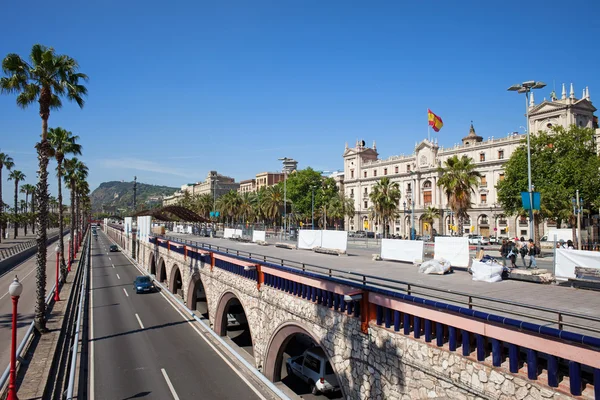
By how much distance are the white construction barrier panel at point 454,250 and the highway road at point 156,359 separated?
985 centimetres

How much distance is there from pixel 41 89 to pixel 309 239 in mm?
19135

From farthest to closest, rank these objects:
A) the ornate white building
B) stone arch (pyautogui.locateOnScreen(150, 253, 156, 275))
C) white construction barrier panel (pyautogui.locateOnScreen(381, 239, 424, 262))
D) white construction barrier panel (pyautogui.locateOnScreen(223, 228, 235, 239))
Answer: the ornate white building
stone arch (pyautogui.locateOnScreen(150, 253, 156, 275))
white construction barrier panel (pyautogui.locateOnScreen(223, 228, 235, 239))
white construction barrier panel (pyautogui.locateOnScreen(381, 239, 424, 262))

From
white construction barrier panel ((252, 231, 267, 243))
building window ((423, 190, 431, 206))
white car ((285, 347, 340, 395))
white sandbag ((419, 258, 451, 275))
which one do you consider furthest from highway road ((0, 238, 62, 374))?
building window ((423, 190, 431, 206))

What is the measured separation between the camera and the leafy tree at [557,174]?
41.5 meters

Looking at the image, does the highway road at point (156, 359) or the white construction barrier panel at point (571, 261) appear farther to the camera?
the highway road at point (156, 359)

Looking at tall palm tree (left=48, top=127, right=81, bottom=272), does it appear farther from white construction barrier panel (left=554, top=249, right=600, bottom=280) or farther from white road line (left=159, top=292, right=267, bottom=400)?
white construction barrier panel (left=554, top=249, right=600, bottom=280)

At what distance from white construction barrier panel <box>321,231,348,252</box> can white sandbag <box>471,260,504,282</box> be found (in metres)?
11.0

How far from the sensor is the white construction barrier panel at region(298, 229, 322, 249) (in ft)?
89.9

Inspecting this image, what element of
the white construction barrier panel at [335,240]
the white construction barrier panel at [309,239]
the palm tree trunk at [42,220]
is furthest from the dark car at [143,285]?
the white construction barrier panel at [335,240]

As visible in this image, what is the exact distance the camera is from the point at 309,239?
92.1 feet

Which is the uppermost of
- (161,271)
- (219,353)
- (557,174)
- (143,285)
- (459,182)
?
(557,174)

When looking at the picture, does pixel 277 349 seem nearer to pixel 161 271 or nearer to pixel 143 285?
pixel 143 285

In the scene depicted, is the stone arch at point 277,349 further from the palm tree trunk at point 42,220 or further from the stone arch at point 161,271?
the stone arch at point 161,271

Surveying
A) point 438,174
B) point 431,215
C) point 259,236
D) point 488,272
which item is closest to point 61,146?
point 259,236
